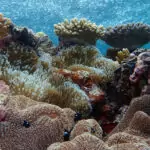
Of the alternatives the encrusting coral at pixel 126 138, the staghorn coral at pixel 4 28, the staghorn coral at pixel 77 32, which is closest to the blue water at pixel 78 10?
the staghorn coral at pixel 77 32

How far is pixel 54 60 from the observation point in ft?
21.1

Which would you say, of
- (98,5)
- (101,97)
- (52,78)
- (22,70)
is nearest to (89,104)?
(101,97)

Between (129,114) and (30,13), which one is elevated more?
(30,13)

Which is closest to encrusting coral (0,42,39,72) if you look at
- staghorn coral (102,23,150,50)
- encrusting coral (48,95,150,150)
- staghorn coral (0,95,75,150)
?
staghorn coral (0,95,75,150)

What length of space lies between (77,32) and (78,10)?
35.8ft

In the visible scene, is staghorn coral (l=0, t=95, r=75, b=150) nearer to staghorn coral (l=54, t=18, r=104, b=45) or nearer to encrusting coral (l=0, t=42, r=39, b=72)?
encrusting coral (l=0, t=42, r=39, b=72)

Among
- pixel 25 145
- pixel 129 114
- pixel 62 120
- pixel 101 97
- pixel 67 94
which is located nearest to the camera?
pixel 25 145

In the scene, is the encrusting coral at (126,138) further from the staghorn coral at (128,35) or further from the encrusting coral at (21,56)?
the staghorn coral at (128,35)

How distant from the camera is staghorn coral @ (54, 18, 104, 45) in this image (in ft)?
23.1

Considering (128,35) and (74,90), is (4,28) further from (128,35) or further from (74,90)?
(128,35)

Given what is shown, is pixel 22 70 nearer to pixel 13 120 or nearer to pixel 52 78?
pixel 52 78

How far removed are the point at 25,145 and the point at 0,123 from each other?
0.36 meters

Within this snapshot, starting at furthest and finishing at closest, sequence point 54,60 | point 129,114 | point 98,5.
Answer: point 98,5 < point 54,60 < point 129,114

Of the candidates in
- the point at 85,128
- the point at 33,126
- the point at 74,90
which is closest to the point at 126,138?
the point at 85,128
